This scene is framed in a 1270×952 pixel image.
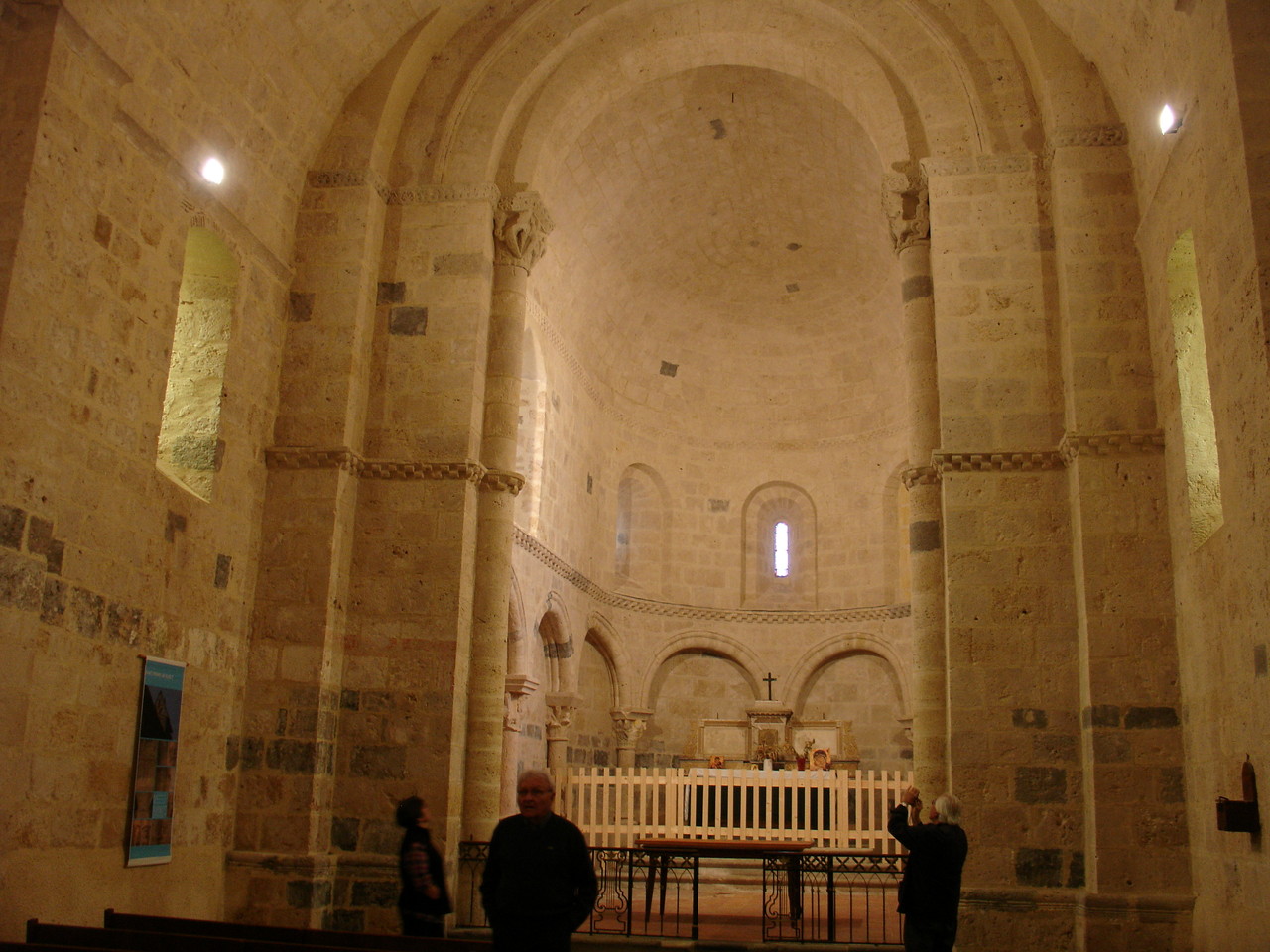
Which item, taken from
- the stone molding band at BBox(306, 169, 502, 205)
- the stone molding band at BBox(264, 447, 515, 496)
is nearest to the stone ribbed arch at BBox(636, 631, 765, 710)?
the stone molding band at BBox(264, 447, 515, 496)

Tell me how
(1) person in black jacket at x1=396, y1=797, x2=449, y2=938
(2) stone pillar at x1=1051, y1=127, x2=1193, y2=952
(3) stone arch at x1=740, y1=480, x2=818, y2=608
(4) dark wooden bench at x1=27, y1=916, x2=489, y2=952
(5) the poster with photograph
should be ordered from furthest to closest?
(3) stone arch at x1=740, y1=480, x2=818, y2=608 < (2) stone pillar at x1=1051, y1=127, x2=1193, y2=952 < (5) the poster with photograph < (1) person in black jacket at x1=396, y1=797, x2=449, y2=938 < (4) dark wooden bench at x1=27, y1=916, x2=489, y2=952

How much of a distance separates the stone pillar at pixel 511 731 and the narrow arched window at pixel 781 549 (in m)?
7.05

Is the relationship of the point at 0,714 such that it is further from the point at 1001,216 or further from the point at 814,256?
the point at 814,256

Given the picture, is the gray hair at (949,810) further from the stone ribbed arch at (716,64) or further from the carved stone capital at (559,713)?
the carved stone capital at (559,713)

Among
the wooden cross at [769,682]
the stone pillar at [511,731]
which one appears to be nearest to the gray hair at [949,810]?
the stone pillar at [511,731]

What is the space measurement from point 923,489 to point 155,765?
273 inches

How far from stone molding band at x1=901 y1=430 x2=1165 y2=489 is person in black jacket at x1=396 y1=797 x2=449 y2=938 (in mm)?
6023

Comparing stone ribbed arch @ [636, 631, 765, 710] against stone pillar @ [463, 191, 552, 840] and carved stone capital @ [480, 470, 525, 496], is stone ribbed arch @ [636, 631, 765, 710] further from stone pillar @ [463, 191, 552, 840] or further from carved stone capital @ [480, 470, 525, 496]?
carved stone capital @ [480, 470, 525, 496]

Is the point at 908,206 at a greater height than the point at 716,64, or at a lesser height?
lesser

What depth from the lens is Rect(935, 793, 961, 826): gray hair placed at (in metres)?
7.09

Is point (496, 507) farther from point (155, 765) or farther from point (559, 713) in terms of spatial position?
point (559, 713)

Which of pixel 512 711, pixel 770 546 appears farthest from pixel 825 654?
pixel 512 711

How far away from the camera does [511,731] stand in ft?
50.6

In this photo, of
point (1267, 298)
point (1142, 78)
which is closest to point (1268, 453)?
point (1267, 298)
